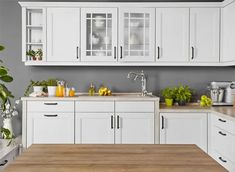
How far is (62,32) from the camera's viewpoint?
14.9ft

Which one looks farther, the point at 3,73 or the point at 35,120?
the point at 35,120

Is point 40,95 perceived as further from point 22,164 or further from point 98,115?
point 22,164

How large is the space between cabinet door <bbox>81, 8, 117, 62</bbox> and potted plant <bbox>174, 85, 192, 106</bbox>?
0.94 m

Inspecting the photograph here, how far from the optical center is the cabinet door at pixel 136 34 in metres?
4.56

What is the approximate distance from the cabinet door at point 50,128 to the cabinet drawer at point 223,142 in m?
1.71

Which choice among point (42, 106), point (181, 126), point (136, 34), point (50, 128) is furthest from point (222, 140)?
point (42, 106)

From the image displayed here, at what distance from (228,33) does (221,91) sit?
2.60 feet

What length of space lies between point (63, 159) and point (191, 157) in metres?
0.63

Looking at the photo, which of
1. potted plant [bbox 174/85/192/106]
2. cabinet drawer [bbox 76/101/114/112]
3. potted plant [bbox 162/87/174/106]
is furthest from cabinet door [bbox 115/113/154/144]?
potted plant [bbox 174/85/192/106]

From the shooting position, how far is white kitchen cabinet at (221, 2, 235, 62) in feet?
13.9

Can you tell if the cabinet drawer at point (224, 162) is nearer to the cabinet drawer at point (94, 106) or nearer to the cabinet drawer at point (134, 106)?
the cabinet drawer at point (134, 106)

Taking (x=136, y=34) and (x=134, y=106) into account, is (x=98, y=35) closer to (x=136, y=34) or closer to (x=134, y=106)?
(x=136, y=34)

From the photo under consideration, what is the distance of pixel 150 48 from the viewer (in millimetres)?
4566

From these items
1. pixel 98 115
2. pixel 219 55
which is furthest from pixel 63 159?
pixel 219 55
